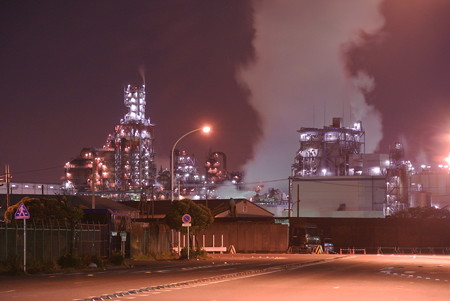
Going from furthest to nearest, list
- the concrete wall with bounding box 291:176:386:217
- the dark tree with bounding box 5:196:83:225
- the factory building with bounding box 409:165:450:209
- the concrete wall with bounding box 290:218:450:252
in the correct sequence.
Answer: the factory building with bounding box 409:165:450:209 < the concrete wall with bounding box 291:176:386:217 < the concrete wall with bounding box 290:218:450:252 < the dark tree with bounding box 5:196:83:225

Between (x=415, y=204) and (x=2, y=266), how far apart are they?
103957mm

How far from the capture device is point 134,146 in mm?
184250

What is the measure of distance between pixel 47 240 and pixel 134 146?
5899 inches

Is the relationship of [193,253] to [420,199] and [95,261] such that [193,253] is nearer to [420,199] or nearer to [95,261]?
[95,261]

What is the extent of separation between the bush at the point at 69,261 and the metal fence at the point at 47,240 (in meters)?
0.50

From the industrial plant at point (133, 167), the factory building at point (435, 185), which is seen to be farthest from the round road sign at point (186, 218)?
the industrial plant at point (133, 167)

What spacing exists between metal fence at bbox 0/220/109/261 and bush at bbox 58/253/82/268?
1.64 feet

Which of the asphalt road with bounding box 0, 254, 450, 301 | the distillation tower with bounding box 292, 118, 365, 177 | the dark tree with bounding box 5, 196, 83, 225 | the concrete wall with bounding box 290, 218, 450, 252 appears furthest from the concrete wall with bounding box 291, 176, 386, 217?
the asphalt road with bounding box 0, 254, 450, 301

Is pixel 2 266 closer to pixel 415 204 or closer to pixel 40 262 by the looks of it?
pixel 40 262

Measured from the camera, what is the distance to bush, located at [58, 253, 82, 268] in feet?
113

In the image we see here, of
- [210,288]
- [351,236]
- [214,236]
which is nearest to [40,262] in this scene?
[210,288]

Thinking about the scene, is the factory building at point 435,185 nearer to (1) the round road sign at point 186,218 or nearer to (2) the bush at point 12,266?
(1) the round road sign at point 186,218

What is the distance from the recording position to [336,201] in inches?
4688

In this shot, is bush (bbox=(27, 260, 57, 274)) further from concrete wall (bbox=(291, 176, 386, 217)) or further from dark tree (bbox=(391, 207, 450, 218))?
concrete wall (bbox=(291, 176, 386, 217))
